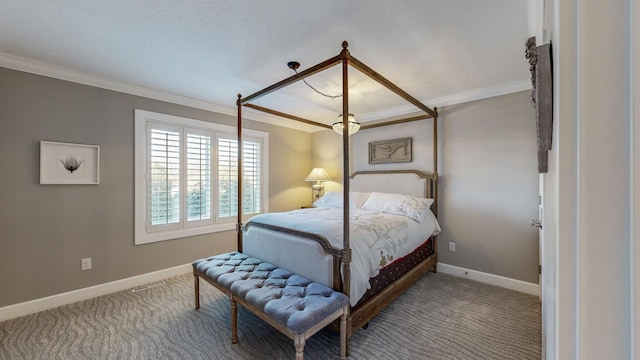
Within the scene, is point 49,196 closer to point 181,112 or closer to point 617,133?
point 181,112

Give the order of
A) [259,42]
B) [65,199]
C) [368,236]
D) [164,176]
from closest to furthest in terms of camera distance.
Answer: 1. [259,42]
2. [368,236]
3. [65,199]
4. [164,176]

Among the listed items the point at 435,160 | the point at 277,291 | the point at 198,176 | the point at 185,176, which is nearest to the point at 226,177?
the point at 198,176

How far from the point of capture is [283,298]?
1.75 metres

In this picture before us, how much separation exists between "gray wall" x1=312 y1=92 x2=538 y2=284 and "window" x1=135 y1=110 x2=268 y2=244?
8.70ft

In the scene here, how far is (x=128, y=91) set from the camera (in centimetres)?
297

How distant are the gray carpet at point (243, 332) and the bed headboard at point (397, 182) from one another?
1.31 metres

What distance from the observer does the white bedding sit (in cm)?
202

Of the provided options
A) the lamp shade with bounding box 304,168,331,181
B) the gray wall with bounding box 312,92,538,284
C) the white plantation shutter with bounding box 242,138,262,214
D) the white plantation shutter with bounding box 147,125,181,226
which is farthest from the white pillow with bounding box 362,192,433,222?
the white plantation shutter with bounding box 147,125,181,226

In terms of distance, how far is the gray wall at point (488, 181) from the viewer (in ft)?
9.37

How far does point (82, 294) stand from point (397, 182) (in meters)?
3.88

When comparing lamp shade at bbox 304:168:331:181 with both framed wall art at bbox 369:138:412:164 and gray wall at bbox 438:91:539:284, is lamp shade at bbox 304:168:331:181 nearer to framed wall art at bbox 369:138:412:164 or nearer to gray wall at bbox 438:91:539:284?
framed wall art at bbox 369:138:412:164

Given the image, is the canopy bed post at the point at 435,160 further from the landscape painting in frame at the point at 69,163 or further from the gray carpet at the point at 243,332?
the landscape painting in frame at the point at 69,163

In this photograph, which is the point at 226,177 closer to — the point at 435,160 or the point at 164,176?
the point at 164,176

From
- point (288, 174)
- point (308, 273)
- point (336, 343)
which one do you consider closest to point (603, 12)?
point (308, 273)
